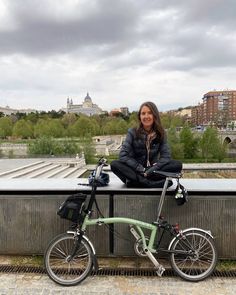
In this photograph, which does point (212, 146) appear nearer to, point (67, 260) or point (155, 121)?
point (155, 121)

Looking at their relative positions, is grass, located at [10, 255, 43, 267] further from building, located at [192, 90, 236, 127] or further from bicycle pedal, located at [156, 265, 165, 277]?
building, located at [192, 90, 236, 127]

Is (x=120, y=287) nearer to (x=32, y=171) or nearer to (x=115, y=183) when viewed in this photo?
(x=115, y=183)

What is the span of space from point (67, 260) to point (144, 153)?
1.45 metres

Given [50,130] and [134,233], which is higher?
[50,130]

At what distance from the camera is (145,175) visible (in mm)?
3436

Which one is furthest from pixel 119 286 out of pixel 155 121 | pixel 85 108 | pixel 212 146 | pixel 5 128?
pixel 85 108

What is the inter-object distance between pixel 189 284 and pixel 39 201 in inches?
75.0

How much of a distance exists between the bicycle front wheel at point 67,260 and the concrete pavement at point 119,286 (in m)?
0.09

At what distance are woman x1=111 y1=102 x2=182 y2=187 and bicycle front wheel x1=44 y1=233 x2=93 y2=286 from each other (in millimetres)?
897

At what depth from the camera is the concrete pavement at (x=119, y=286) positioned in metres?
2.94

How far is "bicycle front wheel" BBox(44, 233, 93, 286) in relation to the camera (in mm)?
3096

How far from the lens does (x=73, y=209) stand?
10.2 ft

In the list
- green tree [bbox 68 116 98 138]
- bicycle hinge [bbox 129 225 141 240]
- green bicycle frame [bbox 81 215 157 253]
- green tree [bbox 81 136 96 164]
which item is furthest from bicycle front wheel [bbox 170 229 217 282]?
green tree [bbox 68 116 98 138]

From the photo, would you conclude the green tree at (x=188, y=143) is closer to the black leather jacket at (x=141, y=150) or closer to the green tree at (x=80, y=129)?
the green tree at (x=80, y=129)
